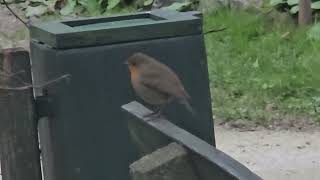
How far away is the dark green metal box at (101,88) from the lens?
8.72ft

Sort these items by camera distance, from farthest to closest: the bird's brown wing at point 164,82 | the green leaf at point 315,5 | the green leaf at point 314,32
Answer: the green leaf at point 315,5, the green leaf at point 314,32, the bird's brown wing at point 164,82

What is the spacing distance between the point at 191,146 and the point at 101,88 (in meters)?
1.26

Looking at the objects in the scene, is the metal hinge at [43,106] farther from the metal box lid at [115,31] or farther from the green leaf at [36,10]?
the green leaf at [36,10]

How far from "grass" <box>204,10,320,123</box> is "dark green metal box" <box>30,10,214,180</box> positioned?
12.1ft

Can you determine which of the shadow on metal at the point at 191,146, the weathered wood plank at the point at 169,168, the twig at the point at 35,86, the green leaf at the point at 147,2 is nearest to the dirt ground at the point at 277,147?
the twig at the point at 35,86

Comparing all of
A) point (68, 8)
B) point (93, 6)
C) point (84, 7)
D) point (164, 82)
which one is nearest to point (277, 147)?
point (164, 82)

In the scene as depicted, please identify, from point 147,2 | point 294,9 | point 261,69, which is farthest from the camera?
point 147,2

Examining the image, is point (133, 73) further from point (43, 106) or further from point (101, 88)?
point (43, 106)

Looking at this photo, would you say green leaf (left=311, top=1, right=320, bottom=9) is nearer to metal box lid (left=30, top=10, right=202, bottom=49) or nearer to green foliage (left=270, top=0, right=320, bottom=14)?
green foliage (left=270, top=0, right=320, bottom=14)

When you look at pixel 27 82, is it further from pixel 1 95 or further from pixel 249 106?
pixel 249 106

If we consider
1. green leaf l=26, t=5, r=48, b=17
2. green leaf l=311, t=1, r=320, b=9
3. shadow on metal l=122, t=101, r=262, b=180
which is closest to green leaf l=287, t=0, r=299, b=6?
green leaf l=311, t=1, r=320, b=9

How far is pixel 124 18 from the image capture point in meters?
3.02

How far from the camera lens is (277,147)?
5.84 m

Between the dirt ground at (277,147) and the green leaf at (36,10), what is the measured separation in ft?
16.1
